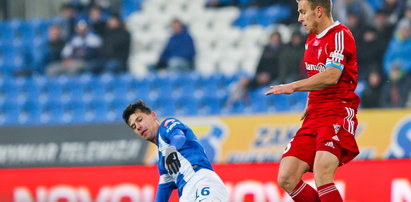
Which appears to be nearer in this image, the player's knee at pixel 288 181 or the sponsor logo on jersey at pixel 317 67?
the sponsor logo on jersey at pixel 317 67

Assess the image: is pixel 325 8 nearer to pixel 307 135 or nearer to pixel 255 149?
pixel 307 135

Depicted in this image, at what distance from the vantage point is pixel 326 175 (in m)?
5.78

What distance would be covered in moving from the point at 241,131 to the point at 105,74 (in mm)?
3810

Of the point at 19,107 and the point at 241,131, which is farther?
the point at 19,107

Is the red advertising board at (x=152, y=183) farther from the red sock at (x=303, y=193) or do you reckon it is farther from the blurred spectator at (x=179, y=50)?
the blurred spectator at (x=179, y=50)

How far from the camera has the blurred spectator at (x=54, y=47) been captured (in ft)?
49.7

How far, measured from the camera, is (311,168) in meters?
6.09

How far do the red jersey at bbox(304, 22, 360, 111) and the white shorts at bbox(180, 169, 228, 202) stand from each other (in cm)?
91

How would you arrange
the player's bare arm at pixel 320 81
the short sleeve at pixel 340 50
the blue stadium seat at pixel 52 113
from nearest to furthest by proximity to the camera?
the player's bare arm at pixel 320 81 < the short sleeve at pixel 340 50 < the blue stadium seat at pixel 52 113

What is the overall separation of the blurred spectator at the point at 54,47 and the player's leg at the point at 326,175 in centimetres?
997

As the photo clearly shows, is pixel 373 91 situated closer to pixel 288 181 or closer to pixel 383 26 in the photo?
pixel 383 26

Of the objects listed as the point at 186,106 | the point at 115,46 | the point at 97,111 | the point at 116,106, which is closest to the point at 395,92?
the point at 186,106

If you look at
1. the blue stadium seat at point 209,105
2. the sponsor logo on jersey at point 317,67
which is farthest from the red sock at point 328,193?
the blue stadium seat at point 209,105

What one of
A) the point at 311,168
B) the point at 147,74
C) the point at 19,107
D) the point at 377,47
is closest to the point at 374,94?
the point at 377,47
